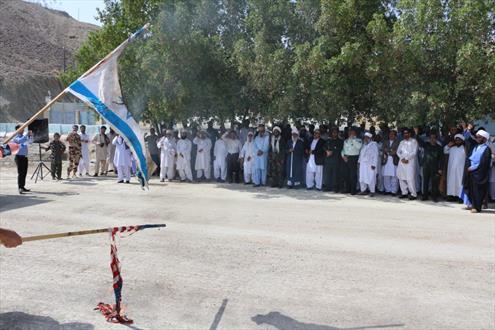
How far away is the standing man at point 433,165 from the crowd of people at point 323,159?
2cm

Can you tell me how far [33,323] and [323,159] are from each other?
10188 mm

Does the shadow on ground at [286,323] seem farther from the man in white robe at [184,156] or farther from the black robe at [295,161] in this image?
the man in white robe at [184,156]

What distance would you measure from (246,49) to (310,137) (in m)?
3.11

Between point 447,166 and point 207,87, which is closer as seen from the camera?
point 447,166

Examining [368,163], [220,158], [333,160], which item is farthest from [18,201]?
[368,163]

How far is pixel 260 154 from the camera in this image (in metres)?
14.8

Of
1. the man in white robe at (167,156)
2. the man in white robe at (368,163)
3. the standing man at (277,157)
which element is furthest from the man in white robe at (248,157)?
the man in white robe at (368,163)

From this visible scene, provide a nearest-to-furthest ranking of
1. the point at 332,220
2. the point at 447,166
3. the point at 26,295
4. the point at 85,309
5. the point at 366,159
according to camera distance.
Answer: the point at 85,309
the point at 26,295
the point at 332,220
the point at 447,166
the point at 366,159

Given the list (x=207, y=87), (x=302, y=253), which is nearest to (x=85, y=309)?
(x=302, y=253)

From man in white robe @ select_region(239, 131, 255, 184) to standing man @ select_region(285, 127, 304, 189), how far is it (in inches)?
43.0

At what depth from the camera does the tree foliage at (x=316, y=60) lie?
495 inches

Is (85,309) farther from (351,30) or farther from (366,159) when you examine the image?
(351,30)

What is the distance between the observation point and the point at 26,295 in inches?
224

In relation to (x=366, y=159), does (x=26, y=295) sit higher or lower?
lower
